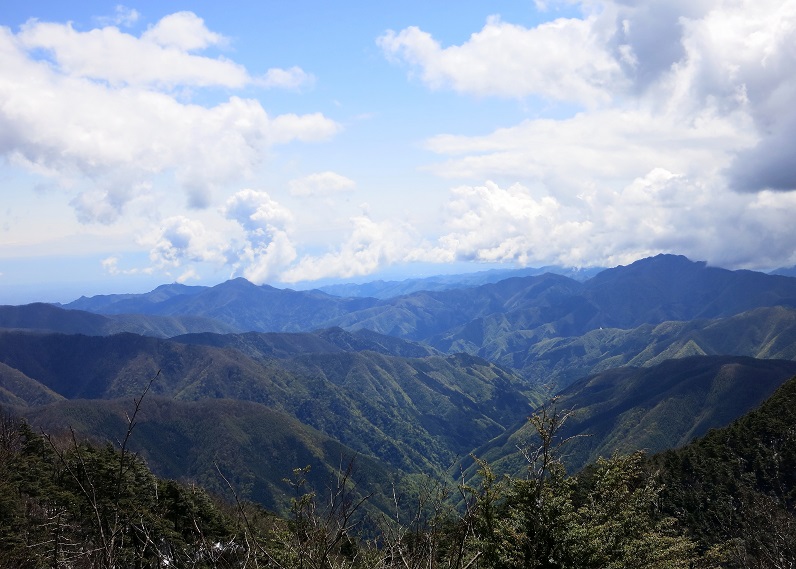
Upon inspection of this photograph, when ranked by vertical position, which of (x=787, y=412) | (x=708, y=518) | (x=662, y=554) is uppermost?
(x=662, y=554)

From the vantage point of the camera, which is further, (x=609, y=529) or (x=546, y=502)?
(x=609, y=529)

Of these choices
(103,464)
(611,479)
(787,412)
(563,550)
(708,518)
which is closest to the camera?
(563,550)

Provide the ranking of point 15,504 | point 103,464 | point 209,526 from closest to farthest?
point 15,504
point 103,464
point 209,526

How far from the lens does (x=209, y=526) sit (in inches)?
2175

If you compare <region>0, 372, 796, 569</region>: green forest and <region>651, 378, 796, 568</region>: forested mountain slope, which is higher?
<region>0, 372, 796, 569</region>: green forest

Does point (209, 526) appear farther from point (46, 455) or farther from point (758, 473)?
point (758, 473)

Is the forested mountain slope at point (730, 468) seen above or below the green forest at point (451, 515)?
below

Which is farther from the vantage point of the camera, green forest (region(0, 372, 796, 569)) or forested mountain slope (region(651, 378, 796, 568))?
forested mountain slope (region(651, 378, 796, 568))

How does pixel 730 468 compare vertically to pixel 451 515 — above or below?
below

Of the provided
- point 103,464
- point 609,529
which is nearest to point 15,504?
point 103,464

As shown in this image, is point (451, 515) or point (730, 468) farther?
point (730, 468)

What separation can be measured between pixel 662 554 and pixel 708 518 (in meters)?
81.7

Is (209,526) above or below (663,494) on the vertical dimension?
above

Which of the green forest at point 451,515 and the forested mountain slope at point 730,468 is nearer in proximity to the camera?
the green forest at point 451,515
